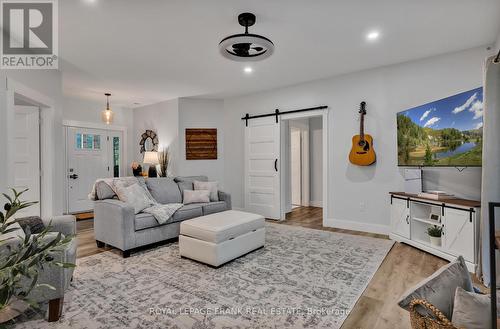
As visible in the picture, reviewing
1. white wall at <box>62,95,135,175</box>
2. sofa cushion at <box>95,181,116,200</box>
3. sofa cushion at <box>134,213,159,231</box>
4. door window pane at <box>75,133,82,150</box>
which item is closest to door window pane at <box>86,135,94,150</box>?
door window pane at <box>75,133,82,150</box>

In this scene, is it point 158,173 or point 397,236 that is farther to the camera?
point 158,173

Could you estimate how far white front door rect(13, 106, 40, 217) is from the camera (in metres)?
3.70

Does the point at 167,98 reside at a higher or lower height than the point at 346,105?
higher

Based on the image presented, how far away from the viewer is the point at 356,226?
4.27m

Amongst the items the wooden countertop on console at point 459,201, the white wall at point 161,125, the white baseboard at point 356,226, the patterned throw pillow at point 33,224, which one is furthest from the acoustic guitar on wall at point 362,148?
the patterned throw pillow at point 33,224

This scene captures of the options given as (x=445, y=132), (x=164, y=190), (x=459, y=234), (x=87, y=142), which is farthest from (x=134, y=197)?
(x=445, y=132)

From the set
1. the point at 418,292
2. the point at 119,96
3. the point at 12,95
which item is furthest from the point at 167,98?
the point at 418,292

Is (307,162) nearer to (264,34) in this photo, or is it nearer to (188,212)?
(188,212)

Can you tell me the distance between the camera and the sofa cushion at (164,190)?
13.4 feet

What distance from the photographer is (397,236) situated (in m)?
3.64

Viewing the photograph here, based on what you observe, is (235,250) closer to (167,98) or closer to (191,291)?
(191,291)

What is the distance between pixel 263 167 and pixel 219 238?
269 centimetres

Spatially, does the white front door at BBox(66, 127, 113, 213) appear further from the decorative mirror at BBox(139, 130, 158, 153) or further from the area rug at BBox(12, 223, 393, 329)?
the area rug at BBox(12, 223, 393, 329)

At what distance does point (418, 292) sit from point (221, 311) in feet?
4.44
